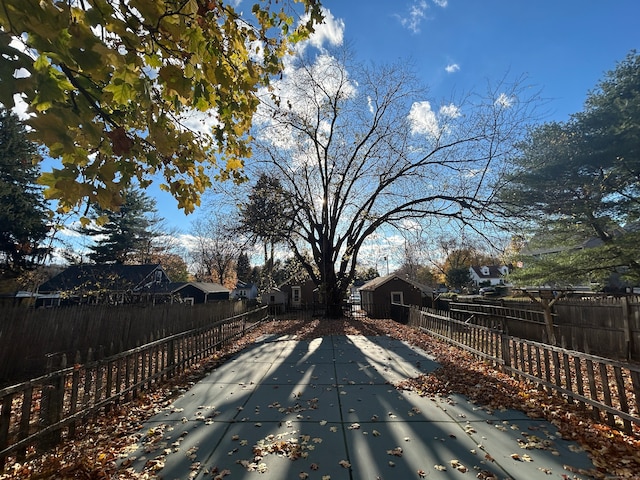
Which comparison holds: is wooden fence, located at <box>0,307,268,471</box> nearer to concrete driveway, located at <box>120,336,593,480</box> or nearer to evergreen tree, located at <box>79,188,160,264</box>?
concrete driveway, located at <box>120,336,593,480</box>

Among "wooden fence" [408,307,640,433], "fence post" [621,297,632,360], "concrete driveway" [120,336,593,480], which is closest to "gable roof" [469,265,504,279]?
"wooden fence" [408,307,640,433]

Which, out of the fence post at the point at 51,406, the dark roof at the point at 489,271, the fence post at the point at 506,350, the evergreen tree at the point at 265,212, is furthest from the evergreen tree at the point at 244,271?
the dark roof at the point at 489,271

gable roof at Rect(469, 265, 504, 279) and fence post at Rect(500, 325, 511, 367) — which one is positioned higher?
gable roof at Rect(469, 265, 504, 279)

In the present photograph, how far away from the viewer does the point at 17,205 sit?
69.9 ft

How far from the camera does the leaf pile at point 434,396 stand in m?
3.15

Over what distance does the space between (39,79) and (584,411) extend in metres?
6.59

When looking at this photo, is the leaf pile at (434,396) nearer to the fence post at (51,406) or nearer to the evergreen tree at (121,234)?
the fence post at (51,406)

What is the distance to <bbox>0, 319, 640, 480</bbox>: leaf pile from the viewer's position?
3.15 metres

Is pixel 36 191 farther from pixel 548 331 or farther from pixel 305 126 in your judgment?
pixel 548 331

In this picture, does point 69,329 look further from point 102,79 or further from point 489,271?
point 489,271

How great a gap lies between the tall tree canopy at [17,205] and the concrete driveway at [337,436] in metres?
21.5

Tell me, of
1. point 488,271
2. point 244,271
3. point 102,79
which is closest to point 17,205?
point 102,79

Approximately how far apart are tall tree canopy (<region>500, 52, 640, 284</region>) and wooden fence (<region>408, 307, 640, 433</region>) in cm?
736

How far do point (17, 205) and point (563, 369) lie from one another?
2922 centimetres
